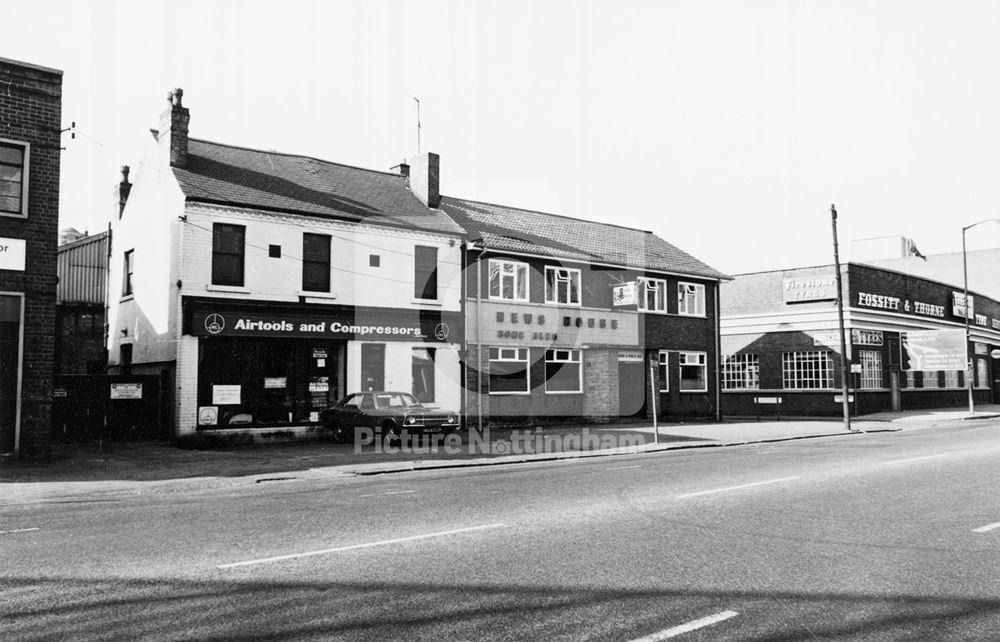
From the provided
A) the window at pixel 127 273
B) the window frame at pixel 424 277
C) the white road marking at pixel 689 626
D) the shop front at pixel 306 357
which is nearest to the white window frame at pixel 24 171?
the shop front at pixel 306 357

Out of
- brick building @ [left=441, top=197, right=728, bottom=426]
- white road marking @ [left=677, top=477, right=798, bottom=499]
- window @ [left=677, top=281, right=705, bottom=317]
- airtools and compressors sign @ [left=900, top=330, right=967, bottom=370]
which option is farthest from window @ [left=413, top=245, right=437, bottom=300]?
airtools and compressors sign @ [left=900, top=330, right=967, bottom=370]

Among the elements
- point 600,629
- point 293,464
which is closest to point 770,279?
point 293,464

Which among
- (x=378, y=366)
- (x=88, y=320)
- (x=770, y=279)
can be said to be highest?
(x=770, y=279)

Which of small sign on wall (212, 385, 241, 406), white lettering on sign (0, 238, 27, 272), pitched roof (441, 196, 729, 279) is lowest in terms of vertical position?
small sign on wall (212, 385, 241, 406)

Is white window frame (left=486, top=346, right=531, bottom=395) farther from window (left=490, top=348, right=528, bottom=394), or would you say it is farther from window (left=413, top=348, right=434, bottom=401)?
window (left=413, top=348, right=434, bottom=401)

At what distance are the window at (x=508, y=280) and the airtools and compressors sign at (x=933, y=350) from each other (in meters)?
24.6

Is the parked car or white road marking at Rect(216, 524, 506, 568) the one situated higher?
the parked car

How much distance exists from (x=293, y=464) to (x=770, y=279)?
3153 centimetres

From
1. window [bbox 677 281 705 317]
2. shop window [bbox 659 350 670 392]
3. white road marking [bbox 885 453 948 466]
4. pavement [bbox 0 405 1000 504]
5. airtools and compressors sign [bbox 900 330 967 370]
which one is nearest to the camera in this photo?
pavement [bbox 0 405 1000 504]

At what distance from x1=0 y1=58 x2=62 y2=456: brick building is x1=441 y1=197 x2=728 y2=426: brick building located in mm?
12724

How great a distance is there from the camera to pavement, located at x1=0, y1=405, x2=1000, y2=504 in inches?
563

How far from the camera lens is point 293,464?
17172 millimetres

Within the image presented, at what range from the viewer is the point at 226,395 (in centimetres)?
2167

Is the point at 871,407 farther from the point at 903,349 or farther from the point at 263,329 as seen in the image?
the point at 263,329
